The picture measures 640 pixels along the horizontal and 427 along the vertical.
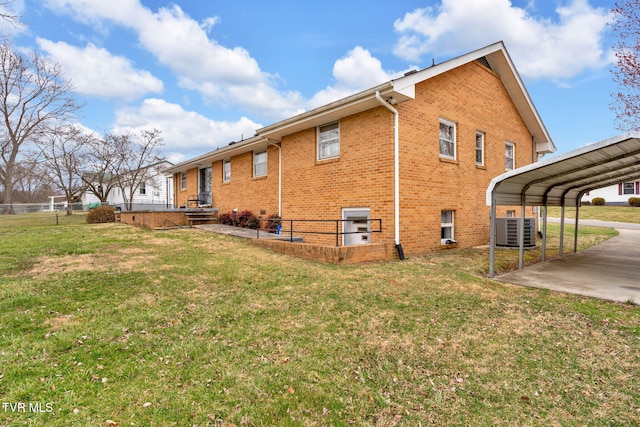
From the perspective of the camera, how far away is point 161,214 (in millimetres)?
14625

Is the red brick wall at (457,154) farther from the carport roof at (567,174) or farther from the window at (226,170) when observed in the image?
the window at (226,170)

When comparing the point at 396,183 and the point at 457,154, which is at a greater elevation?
the point at 457,154

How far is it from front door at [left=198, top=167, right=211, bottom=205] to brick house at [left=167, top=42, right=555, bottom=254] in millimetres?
5301

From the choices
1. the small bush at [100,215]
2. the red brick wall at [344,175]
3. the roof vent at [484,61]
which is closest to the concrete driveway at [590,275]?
the red brick wall at [344,175]

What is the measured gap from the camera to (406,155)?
876 centimetres

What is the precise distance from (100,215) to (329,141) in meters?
15.6

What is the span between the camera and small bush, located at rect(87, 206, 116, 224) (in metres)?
18.2

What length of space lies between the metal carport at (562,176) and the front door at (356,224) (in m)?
3.43

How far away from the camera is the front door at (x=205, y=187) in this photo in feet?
60.8

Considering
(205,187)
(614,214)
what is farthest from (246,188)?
(614,214)

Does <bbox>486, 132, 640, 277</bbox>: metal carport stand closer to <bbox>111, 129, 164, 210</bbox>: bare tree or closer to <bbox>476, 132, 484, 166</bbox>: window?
<bbox>476, 132, 484, 166</bbox>: window

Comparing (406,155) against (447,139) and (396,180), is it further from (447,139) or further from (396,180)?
(447,139)

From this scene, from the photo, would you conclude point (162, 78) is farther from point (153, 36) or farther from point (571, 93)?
point (571, 93)

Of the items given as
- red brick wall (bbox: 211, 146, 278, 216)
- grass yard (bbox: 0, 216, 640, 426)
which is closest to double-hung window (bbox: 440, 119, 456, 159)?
grass yard (bbox: 0, 216, 640, 426)
